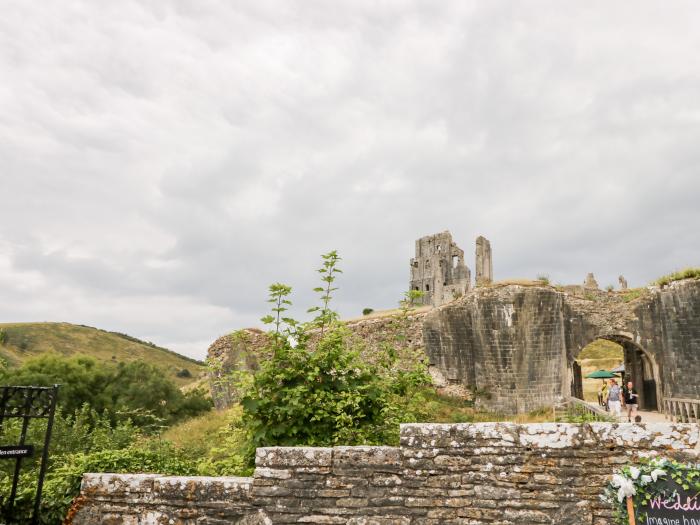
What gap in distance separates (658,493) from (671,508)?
0.18m

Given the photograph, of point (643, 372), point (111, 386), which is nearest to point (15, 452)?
point (111, 386)

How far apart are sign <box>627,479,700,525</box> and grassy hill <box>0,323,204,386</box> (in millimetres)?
87999

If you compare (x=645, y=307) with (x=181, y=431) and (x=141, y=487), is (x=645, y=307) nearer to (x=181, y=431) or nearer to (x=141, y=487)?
(x=181, y=431)

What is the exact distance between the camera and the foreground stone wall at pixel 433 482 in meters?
4.30

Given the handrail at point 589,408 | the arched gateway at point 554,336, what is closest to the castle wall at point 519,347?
the arched gateway at point 554,336

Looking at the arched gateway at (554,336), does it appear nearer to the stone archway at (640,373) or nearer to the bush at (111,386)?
the stone archway at (640,373)

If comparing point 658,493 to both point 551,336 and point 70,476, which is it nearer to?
point 70,476

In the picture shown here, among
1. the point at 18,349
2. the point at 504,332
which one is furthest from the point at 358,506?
the point at 18,349

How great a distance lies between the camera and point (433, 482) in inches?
180

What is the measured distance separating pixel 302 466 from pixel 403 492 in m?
1.04

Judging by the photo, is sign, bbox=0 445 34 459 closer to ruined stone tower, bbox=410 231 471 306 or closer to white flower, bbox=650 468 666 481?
white flower, bbox=650 468 666 481

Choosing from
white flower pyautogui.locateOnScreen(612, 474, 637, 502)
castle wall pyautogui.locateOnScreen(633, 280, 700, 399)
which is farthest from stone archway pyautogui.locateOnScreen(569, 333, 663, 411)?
white flower pyautogui.locateOnScreen(612, 474, 637, 502)

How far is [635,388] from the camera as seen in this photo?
26547mm

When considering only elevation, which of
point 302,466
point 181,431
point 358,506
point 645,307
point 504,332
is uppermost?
point 645,307
